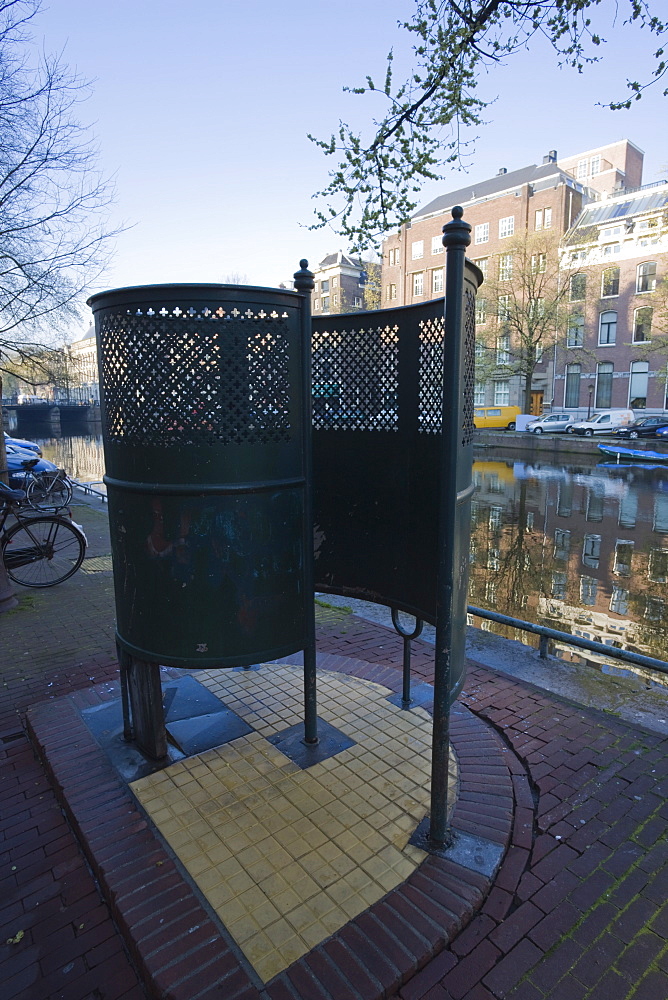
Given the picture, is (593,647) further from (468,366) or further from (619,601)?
(619,601)

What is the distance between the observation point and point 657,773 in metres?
3.42

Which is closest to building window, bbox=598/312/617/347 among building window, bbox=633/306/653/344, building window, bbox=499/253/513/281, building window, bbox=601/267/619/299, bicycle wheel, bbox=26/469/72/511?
building window, bbox=601/267/619/299

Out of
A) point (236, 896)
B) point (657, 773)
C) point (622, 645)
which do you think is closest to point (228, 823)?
point (236, 896)

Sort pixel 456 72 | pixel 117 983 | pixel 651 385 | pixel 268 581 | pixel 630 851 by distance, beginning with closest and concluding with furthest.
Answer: pixel 117 983 < pixel 630 851 < pixel 268 581 < pixel 456 72 < pixel 651 385

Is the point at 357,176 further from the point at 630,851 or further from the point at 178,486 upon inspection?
the point at 630,851

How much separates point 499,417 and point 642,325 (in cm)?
948

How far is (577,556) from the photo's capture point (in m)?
11.3

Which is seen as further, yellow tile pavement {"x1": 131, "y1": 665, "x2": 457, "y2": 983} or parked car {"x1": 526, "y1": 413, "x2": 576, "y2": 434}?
parked car {"x1": 526, "y1": 413, "x2": 576, "y2": 434}

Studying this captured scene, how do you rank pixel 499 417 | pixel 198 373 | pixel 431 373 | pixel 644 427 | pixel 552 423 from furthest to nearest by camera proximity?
pixel 499 417 → pixel 552 423 → pixel 644 427 → pixel 431 373 → pixel 198 373

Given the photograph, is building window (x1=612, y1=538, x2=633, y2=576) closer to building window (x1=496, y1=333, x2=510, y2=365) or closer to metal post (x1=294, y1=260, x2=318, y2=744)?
metal post (x1=294, y1=260, x2=318, y2=744)

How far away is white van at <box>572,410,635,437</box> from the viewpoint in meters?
31.5

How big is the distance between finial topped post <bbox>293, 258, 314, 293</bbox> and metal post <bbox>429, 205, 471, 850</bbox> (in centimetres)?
86

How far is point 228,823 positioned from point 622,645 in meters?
5.60

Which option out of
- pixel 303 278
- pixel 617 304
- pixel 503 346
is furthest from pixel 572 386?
pixel 303 278
